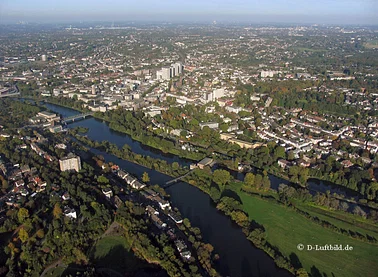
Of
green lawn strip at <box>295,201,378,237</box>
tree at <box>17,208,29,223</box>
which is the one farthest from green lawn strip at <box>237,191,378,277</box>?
tree at <box>17,208,29,223</box>

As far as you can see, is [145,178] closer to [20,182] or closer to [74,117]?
[20,182]

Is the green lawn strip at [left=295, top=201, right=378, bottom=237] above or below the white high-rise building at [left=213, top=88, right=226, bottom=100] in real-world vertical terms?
below

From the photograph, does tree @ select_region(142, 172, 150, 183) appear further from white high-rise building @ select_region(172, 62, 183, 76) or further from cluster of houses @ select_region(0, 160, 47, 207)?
white high-rise building @ select_region(172, 62, 183, 76)

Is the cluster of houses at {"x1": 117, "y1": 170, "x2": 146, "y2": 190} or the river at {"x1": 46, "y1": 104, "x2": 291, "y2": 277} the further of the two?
the cluster of houses at {"x1": 117, "y1": 170, "x2": 146, "y2": 190}

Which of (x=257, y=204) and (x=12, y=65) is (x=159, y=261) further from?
(x=12, y=65)

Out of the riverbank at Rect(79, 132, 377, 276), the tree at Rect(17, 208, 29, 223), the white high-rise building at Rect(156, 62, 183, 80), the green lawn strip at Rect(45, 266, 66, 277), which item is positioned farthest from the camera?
the white high-rise building at Rect(156, 62, 183, 80)

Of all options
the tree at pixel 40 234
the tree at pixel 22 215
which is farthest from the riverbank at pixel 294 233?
the tree at pixel 22 215
